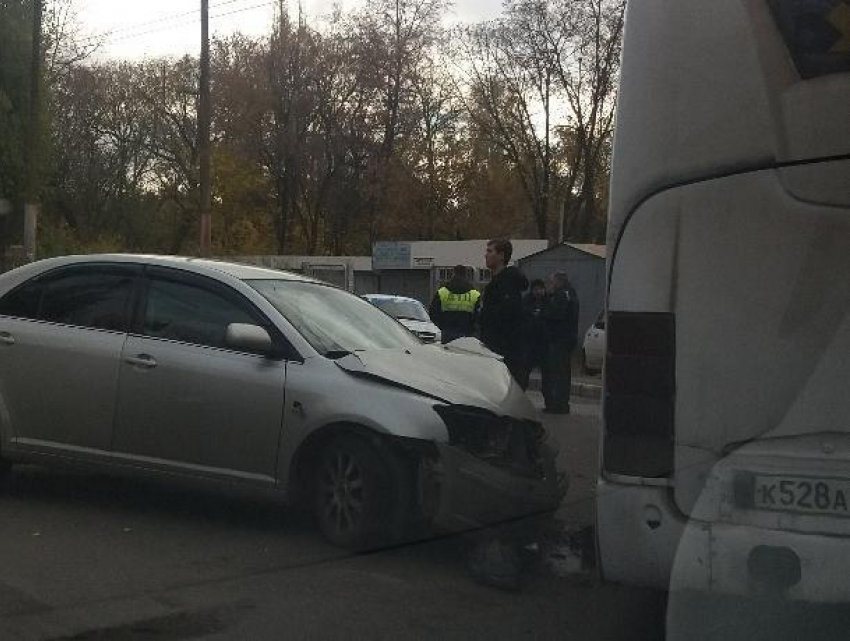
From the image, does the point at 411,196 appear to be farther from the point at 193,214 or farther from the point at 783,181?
the point at 783,181

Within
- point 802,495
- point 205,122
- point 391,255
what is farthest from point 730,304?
point 391,255

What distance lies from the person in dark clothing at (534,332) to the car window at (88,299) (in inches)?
167

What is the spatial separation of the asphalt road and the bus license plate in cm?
149

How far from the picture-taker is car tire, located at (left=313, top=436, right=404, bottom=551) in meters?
5.63

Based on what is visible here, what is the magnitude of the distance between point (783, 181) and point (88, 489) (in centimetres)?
533

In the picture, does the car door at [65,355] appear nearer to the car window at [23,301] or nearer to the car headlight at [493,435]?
the car window at [23,301]

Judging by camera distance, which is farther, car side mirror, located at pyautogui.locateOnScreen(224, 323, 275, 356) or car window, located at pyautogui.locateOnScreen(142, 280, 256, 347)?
car window, located at pyautogui.locateOnScreen(142, 280, 256, 347)

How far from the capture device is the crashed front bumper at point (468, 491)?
18.0 feet

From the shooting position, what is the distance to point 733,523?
11.4ft

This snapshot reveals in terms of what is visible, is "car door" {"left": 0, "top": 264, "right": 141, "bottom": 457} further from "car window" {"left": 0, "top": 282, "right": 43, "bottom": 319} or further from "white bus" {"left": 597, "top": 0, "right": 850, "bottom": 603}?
"white bus" {"left": 597, "top": 0, "right": 850, "bottom": 603}

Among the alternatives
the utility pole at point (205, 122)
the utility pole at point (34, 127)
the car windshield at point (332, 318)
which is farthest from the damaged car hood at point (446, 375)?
the utility pole at point (34, 127)

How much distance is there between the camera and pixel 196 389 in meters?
6.04

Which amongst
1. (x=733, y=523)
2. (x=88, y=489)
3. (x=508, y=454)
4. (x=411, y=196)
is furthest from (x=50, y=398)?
(x=411, y=196)

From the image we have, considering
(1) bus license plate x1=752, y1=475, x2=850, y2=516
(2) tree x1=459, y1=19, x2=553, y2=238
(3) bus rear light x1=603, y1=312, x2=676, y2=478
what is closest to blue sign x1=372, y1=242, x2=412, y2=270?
(2) tree x1=459, y1=19, x2=553, y2=238
